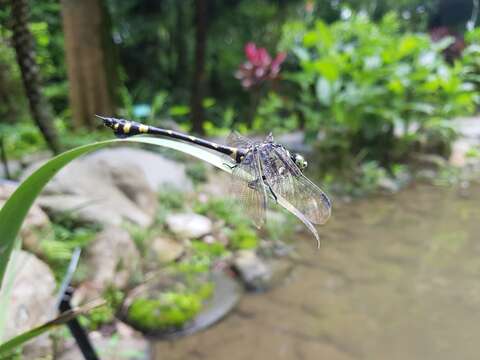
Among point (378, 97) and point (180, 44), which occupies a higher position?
point (180, 44)

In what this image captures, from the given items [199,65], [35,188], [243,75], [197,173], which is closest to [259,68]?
[243,75]

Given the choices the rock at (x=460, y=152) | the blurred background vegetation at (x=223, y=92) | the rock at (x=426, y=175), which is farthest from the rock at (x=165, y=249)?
the rock at (x=460, y=152)

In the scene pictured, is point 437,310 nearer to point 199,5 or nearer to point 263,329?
point 263,329

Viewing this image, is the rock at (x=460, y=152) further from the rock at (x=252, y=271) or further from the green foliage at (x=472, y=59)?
the rock at (x=252, y=271)

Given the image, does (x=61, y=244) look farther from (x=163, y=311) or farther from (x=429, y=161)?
(x=429, y=161)

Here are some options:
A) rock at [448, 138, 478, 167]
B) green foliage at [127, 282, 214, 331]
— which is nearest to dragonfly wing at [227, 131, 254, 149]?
green foliage at [127, 282, 214, 331]

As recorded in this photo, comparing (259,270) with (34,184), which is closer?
(34,184)
